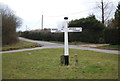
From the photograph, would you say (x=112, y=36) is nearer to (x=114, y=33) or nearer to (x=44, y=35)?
(x=114, y=33)

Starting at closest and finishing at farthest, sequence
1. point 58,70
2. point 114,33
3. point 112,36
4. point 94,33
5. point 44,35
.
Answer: point 58,70
point 114,33
point 112,36
point 94,33
point 44,35

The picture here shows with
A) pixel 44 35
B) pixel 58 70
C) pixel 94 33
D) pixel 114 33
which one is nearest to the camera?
pixel 58 70

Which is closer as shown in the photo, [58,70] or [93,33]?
[58,70]

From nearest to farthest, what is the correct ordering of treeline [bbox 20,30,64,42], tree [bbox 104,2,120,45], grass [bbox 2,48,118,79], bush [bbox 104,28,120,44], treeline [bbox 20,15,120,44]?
1. grass [bbox 2,48,118,79]
2. tree [bbox 104,2,120,45]
3. bush [bbox 104,28,120,44]
4. treeline [bbox 20,15,120,44]
5. treeline [bbox 20,30,64,42]

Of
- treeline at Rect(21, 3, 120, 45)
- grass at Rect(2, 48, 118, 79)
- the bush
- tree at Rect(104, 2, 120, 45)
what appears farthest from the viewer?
treeline at Rect(21, 3, 120, 45)

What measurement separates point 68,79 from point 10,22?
71.2 feet

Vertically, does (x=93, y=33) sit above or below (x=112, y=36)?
above

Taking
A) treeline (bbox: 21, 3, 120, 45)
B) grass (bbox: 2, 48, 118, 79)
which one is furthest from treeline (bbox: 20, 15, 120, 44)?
grass (bbox: 2, 48, 118, 79)

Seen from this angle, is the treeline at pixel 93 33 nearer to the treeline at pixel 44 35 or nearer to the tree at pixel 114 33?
the tree at pixel 114 33

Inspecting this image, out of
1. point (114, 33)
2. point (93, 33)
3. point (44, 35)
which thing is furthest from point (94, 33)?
point (44, 35)

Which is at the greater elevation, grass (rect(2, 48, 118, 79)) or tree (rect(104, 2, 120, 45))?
tree (rect(104, 2, 120, 45))

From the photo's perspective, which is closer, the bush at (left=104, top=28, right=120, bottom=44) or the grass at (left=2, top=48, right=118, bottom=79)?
the grass at (left=2, top=48, right=118, bottom=79)

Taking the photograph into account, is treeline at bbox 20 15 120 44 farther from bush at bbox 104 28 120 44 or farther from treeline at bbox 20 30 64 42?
treeline at bbox 20 30 64 42

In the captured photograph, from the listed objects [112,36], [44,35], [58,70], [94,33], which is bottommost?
[58,70]
